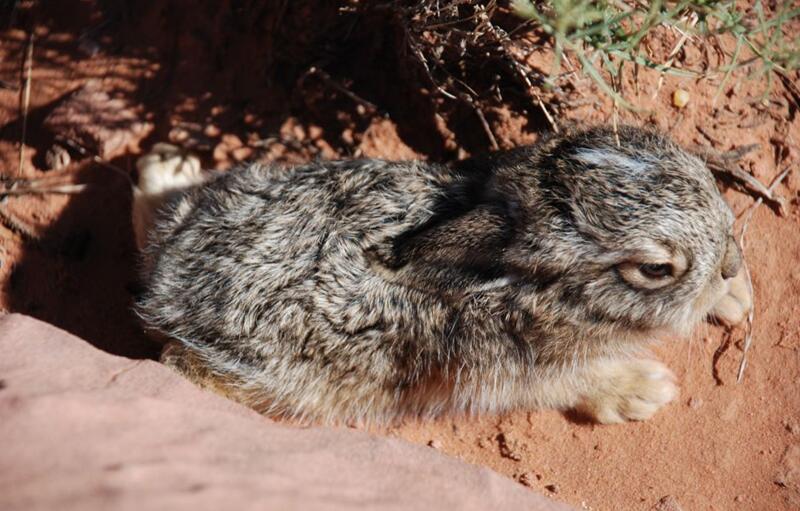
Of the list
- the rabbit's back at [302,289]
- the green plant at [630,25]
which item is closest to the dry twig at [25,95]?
the rabbit's back at [302,289]

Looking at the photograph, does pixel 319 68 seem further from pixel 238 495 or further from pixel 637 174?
pixel 238 495

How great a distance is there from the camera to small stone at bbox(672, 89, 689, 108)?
16.2 ft

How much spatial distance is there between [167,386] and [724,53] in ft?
11.5

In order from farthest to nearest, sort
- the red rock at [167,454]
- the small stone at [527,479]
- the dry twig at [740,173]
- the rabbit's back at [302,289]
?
the dry twig at [740,173]
the small stone at [527,479]
the rabbit's back at [302,289]
the red rock at [167,454]

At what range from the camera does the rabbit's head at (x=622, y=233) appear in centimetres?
362

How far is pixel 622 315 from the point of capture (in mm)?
3896

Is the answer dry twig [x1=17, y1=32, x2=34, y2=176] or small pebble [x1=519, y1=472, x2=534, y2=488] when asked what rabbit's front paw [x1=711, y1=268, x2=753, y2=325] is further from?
dry twig [x1=17, y1=32, x2=34, y2=176]

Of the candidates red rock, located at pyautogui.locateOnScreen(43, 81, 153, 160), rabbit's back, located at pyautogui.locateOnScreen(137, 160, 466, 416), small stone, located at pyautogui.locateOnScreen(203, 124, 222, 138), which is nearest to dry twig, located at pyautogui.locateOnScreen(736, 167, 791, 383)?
rabbit's back, located at pyautogui.locateOnScreen(137, 160, 466, 416)

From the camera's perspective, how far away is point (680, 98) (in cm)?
494

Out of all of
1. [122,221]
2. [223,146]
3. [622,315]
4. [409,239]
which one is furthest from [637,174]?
[122,221]

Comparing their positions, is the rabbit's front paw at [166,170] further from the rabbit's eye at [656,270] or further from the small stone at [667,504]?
the small stone at [667,504]

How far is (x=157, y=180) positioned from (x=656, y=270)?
3.15m

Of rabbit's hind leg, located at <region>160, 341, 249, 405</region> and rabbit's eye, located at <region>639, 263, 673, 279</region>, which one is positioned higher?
rabbit's eye, located at <region>639, 263, 673, 279</region>

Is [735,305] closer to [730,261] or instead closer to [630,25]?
[730,261]
